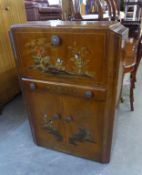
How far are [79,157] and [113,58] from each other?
2.72ft

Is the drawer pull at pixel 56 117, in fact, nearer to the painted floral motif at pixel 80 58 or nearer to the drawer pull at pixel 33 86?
the drawer pull at pixel 33 86

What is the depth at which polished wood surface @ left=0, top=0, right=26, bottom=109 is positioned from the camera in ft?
5.70

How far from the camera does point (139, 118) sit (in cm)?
167

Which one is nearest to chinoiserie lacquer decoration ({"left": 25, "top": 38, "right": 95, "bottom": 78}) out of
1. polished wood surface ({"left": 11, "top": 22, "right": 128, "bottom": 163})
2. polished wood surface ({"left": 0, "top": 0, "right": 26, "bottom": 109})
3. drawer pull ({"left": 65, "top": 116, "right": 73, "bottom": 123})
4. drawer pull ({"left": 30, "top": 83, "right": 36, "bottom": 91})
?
polished wood surface ({"left": 11, "top": 22, "right": 128, "bottom": 163})

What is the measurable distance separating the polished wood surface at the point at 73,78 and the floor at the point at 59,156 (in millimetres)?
88

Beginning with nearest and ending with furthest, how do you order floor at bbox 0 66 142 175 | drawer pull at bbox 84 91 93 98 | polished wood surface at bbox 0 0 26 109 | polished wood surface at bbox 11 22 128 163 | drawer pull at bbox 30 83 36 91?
1. polished wood surface at bbox 11 22 128 163
2. drawer pull at bbox 84 91 93 98
3. drawer pull at bbox 30 83 36 91
4. floor at bbox 0 66 142 175
5. polished wood surface at bbox 0 0 26 109

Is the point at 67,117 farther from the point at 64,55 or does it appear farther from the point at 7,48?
the point at 7,48

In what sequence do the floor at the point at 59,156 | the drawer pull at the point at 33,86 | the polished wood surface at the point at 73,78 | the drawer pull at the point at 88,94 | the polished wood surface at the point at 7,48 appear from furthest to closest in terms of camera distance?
1. the polished wood surface at the point at 7,48
2. the floor at the point at 59,156
3. the drawer pull at the point at 33,86
4. the drawer pull at the point at 88,94
5. the polished wood surface at the point at 73,78

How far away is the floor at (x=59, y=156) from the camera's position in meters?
1.17

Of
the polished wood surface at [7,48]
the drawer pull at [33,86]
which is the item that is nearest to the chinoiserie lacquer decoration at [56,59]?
the drawer pull at [33,86]

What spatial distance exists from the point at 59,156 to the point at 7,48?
4.20ft

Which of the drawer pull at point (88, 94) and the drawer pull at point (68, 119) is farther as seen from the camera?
the drawer pull at point (68, 119)

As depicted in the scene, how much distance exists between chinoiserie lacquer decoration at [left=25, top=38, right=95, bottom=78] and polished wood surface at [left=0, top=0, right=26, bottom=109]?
37.9 inches

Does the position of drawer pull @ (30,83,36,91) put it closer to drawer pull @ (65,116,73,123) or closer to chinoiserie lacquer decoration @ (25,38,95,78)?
chinoiserie lacquer decoration @ (25,38,95,78)
